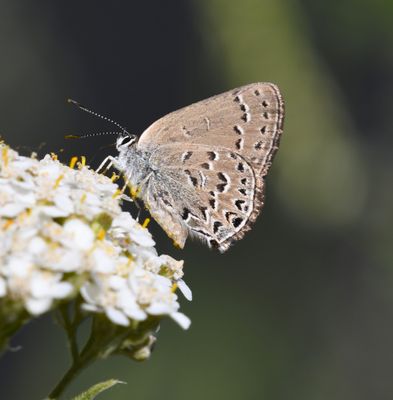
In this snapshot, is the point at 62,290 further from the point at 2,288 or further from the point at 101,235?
the point at 101,235

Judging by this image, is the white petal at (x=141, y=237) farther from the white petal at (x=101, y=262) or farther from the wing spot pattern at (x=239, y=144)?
the wing spot pattern at (x=239, y=144)

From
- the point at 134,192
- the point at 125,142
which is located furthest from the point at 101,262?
the point at 125,142

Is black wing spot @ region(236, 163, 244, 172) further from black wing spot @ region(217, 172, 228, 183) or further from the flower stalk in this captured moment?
the flower stalk

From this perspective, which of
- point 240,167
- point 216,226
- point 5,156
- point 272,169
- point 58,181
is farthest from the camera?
point 272,169

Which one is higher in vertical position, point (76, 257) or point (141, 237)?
point (76, 257)

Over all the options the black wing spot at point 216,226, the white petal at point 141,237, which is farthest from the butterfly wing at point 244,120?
the white petal at point 141,237

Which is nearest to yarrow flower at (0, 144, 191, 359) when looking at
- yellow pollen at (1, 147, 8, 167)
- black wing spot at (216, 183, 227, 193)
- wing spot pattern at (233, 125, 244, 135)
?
yellow pollen at (1, 147, 8, 167)

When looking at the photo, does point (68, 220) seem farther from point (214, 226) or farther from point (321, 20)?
point (321, 20)
